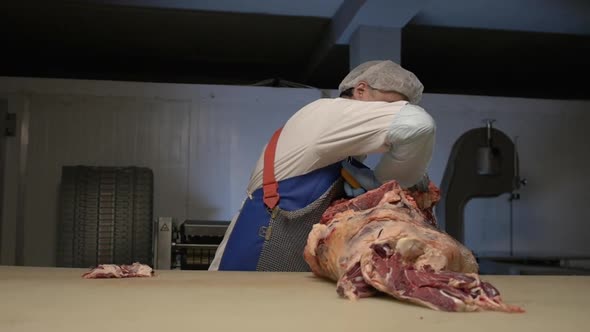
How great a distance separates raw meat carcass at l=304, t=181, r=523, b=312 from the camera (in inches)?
33.8

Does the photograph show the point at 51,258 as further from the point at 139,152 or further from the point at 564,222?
the point at 564,222

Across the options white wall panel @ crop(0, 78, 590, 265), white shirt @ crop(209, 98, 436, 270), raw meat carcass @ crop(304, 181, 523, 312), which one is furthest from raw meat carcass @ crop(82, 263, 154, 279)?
white wall panel @ crop(0, 78, 590, 265)

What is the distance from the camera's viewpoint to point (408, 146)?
1408 mm

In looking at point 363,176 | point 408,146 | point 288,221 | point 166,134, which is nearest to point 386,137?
point 408,146

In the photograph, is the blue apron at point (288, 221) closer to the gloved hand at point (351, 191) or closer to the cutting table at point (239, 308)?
the gloved hand at point (351, 191)

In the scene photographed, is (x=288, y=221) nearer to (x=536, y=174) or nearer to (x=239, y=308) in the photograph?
(x=239, y=308)

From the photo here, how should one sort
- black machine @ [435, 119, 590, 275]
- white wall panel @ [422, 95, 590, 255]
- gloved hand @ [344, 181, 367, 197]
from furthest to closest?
white wall panel @ [422, 95, 590, 255]
black machine @ [435, 119, 590, 275]
gloved hand @ [344, 181, 367, 197]

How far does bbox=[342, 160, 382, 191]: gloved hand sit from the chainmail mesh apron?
0.04m

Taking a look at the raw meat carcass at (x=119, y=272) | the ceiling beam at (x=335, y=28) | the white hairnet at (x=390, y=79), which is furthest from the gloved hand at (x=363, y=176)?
the ceiling beam at (x=335, y=28)

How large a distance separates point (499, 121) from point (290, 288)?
3.06 meters

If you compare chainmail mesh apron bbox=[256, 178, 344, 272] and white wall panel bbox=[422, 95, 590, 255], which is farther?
white wall panel bbox=[422, 95, 590, 255]

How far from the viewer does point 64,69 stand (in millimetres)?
5656

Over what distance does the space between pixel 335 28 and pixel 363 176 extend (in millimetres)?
2575

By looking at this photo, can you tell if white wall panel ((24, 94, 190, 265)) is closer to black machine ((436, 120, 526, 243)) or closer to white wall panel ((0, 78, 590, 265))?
white wall panel ((0, 78, 590, 265))
